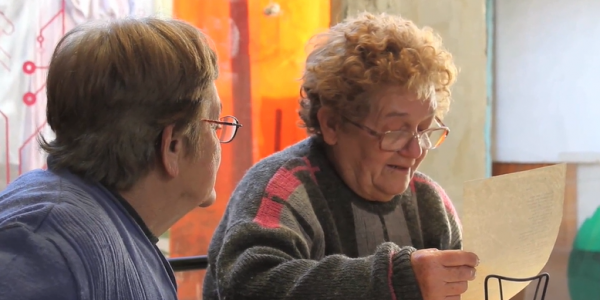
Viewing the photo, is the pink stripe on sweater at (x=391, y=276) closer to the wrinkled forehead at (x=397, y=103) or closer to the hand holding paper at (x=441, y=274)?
the hand holding paper at (x=441, y=274)

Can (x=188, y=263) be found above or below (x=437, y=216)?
below

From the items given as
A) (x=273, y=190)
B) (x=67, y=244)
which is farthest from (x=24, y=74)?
(x=67, y=244)

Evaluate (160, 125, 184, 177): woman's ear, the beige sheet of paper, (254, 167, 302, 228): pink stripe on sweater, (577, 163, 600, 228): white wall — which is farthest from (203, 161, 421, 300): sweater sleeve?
(577, 163, 600, 228): white wall

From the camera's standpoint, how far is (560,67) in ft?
8.00

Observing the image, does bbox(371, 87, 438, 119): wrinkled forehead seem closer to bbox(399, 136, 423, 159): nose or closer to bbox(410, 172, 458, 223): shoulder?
bbox(399, 136, 423, 159): nose

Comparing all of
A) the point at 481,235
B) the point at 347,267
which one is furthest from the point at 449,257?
the point at 347,267

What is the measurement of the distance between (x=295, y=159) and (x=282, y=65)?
1.05 metres

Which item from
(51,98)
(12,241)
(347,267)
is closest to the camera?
(12,241)

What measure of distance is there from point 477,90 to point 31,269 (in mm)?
2028

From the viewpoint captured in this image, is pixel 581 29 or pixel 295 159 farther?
pixel 581 29

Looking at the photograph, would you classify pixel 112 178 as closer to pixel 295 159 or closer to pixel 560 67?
pixel 295 159

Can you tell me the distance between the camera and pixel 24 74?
1892mm

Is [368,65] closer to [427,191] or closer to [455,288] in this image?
[427,191]

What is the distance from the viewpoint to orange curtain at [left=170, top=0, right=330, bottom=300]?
2.21 metres
